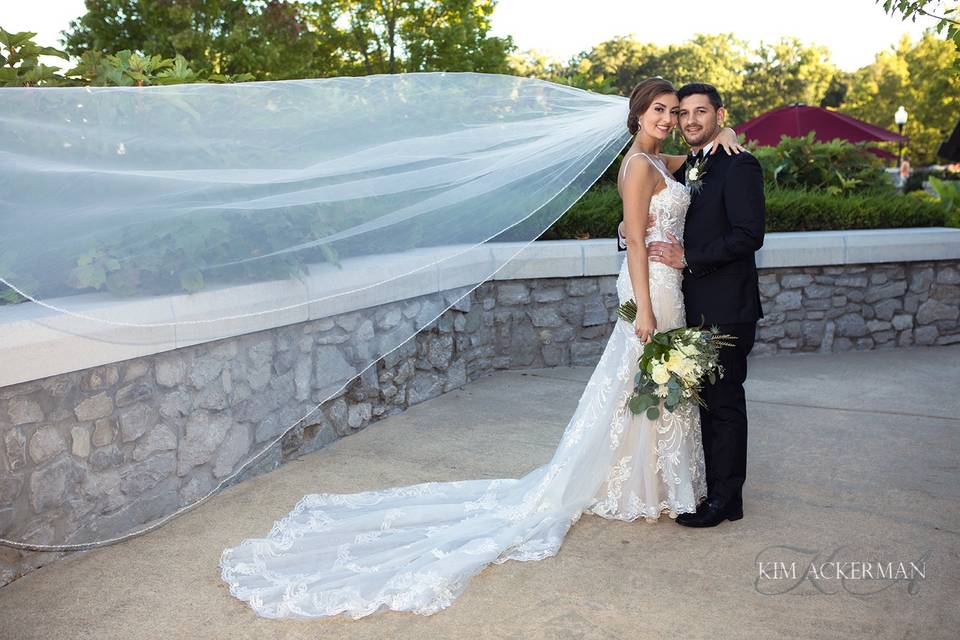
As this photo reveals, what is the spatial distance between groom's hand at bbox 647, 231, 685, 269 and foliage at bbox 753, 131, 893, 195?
6.80 metres

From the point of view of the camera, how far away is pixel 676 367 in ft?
12.3

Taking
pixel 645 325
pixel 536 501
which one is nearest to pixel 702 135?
pixel 645 325

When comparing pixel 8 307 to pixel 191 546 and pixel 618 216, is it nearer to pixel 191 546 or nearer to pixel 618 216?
pixel 191 546

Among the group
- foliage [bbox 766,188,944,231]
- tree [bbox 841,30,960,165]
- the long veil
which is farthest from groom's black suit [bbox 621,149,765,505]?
tree [bbox 841,30,960,165]

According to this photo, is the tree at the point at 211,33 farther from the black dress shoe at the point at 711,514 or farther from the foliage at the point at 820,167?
the black dress shoe at the point at 711,514

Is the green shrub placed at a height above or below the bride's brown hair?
below

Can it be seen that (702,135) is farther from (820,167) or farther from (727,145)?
(820,167)

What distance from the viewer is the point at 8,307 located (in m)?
3.80

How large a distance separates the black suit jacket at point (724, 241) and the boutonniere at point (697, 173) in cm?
2

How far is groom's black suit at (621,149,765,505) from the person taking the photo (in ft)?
12.6

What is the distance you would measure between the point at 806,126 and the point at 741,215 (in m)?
11.8

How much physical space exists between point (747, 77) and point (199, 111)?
2099 inches

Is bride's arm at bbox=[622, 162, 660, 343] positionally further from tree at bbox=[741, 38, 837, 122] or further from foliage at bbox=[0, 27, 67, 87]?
tree at bbox=[741, 38, 837, 122]

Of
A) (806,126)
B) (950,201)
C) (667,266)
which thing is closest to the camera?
(667,266)
